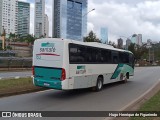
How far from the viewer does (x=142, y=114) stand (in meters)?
9.94

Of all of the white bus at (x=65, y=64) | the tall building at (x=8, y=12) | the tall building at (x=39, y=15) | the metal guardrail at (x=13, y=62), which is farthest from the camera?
the tall building at (x=8, y=12)

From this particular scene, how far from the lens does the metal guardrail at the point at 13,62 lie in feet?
151

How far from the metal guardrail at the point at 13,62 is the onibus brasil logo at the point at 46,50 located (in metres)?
31.7

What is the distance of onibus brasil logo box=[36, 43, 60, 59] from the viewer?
1487 centimetres

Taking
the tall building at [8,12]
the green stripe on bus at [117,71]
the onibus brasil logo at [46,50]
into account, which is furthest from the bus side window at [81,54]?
the tall building at [8,12]

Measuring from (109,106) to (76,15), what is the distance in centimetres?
2270

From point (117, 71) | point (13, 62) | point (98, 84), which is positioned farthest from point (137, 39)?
point (98, 84)

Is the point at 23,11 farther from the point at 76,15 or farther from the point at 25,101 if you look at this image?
the point at 25,101

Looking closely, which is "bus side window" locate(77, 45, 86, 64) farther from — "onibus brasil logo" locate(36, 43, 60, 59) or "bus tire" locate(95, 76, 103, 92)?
"bus tire" locate(95, 76, 103, 92)

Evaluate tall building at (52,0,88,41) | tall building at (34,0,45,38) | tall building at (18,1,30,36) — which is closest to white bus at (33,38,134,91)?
tall building at (52,0,88,41)

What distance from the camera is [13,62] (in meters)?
47.3

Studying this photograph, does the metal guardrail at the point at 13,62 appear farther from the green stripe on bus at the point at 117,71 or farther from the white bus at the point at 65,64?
the white bus at the point at 65,64

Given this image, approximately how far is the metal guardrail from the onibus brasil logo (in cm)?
3166

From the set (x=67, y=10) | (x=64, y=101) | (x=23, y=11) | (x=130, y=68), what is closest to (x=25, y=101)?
(x=64, y=101)
